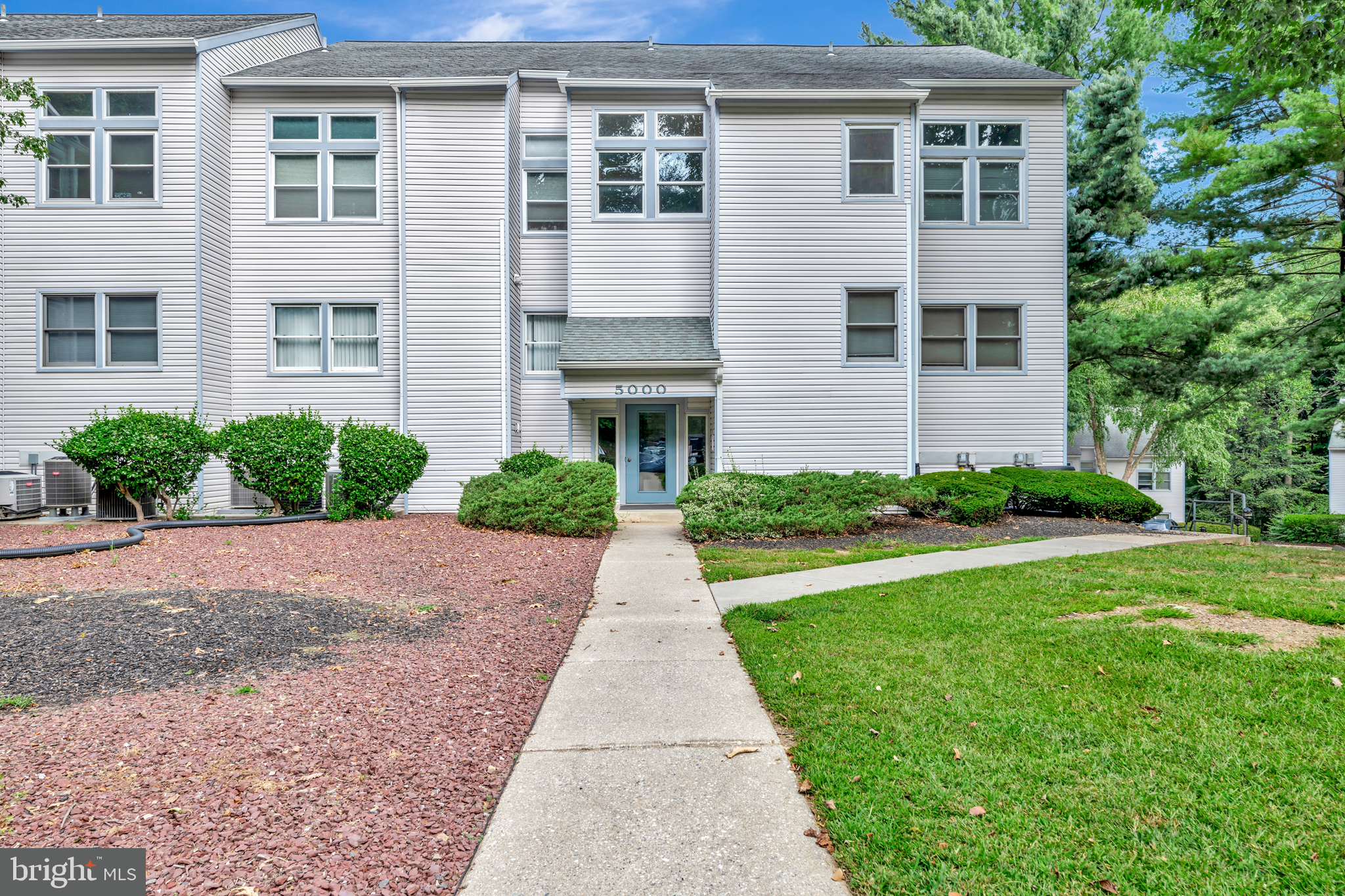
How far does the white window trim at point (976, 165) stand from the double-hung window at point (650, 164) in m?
4.79

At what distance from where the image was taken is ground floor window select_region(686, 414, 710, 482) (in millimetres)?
14852

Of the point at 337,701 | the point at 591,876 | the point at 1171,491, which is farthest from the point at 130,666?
the point at 1171,491

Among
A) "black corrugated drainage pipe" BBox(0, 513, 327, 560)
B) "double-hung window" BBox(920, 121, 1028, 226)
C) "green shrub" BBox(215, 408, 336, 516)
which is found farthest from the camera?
"double-hung window" BBox(920, 121, 1028, 226)

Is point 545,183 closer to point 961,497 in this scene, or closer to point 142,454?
point 142,454

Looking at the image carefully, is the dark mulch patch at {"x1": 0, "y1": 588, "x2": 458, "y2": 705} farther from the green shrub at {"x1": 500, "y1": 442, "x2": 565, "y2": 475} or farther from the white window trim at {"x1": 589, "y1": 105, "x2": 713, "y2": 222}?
the white window trim at {"x1": 589, "y1": 105, "x2": 713, "y2": 222}

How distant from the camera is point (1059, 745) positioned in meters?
3.34

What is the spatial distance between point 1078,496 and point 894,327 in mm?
4595

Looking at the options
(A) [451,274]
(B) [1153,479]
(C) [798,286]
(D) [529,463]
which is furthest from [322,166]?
(B) [1153,479]

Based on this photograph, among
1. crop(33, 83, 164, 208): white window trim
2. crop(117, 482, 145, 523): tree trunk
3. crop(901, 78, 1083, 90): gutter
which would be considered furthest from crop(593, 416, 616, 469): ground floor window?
crop(901, 78, 1083, 90): gutter

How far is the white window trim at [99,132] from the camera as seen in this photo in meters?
13.0

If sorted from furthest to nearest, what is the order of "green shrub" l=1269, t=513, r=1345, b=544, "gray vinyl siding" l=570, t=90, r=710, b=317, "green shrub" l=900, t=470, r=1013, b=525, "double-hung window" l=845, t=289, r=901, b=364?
1. "green shrub" l=1269, t=513, r=1345, b=544
2. "gray vinyl siding" l=570, t=90, r=710, b=317
3. "double-hung window" l=845, t=289, r=901, b=364
4. "green shrub" l=900, t=470, r=1013, b=525

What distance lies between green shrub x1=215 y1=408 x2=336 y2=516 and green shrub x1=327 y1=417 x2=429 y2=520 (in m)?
0.40

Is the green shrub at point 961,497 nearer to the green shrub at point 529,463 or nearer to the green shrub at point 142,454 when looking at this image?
the green shrub at point 529,463

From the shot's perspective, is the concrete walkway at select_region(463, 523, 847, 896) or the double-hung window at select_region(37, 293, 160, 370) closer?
the concrete walkway at select_region(463, 523, 847, 896)
